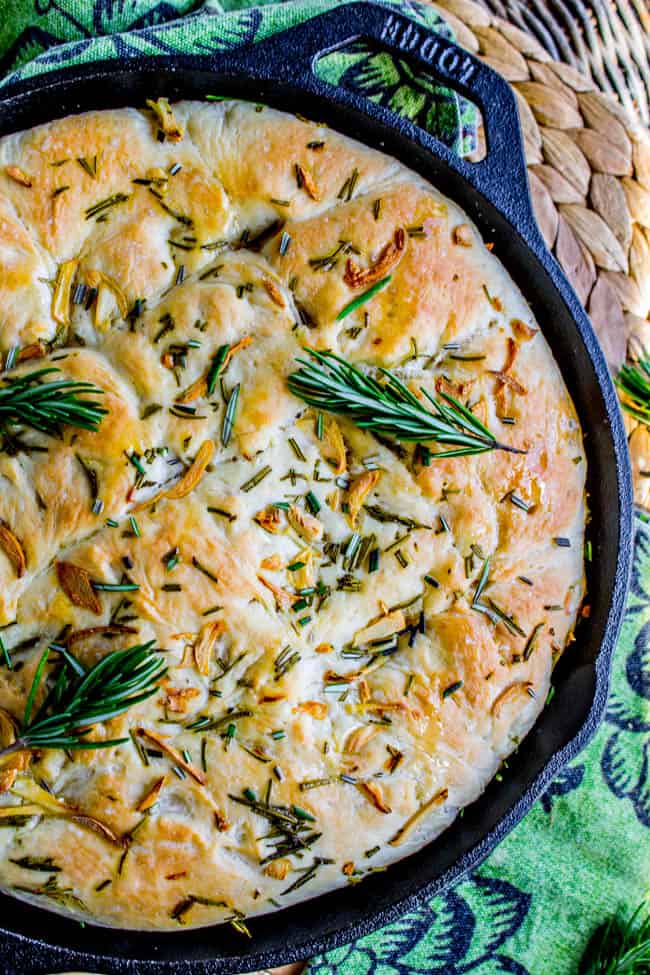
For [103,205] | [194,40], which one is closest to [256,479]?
[103,205]

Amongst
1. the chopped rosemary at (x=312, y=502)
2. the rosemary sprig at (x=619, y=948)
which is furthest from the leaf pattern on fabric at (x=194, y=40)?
the rosemary sprig at (x=619, y=948)

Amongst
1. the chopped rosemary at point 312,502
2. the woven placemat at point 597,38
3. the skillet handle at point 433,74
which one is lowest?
the chopped rosemary at point 312,502

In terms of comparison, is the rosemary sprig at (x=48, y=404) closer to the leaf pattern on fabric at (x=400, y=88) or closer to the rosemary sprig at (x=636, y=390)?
the leaf pattern on fabric at (x=400, y=88)

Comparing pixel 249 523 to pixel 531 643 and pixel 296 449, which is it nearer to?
pixel 296 449

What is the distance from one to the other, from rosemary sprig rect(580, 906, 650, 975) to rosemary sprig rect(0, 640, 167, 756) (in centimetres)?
172

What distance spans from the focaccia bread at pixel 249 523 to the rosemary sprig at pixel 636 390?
648 millimetres

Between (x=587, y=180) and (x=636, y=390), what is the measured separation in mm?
713

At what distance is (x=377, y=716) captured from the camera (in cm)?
230

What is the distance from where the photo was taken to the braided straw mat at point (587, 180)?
120 inches

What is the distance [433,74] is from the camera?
8.36ft

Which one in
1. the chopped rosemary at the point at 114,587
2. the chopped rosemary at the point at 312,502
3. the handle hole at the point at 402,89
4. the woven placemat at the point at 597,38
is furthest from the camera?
the woven placemat at the point at 597,38

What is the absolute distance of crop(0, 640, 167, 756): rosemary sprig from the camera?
2.03 meters

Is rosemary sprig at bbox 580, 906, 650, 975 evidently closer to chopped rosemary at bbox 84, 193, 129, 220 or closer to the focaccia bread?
the focaccia bread

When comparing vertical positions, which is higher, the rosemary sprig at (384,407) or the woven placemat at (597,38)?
the woven placemat at (597,38)
